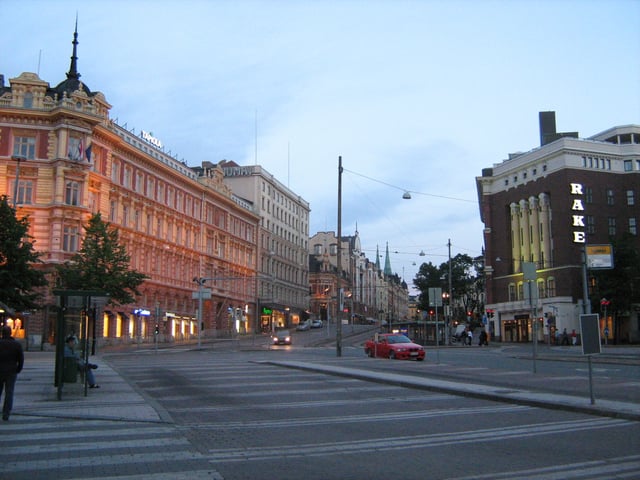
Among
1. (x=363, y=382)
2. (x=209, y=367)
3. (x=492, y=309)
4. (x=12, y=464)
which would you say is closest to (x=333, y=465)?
(x=12, y=464)

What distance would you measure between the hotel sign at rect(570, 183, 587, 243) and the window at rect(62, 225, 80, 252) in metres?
49.6

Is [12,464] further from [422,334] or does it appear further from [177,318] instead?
[177,318]

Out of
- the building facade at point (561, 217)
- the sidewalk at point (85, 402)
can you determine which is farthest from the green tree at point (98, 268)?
the building facade at point (561, 217)

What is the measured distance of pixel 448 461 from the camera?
8.66 meters

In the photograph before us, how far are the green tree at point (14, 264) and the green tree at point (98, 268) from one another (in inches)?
327

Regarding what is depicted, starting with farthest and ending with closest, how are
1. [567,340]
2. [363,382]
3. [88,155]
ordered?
[567,340]
[88,155]
[363,382]

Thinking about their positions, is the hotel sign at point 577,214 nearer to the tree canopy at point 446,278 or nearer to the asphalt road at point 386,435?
the tree canopy at point 446,278

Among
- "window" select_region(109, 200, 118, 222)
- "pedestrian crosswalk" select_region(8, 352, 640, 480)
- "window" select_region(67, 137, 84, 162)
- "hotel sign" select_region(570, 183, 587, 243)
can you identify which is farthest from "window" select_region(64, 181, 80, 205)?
"hotel sign" select_region(570, 183, 587, 243)

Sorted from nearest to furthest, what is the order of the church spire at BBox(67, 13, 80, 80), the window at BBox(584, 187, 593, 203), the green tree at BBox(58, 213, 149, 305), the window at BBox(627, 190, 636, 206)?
the green tree at BBox(58, 213, 149, 305)
the church spire at BBox(67, 13, 80, 80)
the window at BBox(584, 187, 593, 203)
the window at BBox(627, 190, 636, 206)

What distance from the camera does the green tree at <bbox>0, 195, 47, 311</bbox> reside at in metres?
36.0

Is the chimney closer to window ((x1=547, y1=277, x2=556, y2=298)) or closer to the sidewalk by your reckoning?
window ((x1=547, y1=277, x2=556, y2=298))

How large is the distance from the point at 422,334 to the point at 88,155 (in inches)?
1398

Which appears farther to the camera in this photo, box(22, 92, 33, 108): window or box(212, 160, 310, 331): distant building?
box(212, 160, 310, 331): distant building

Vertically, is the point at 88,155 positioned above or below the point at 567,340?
above
